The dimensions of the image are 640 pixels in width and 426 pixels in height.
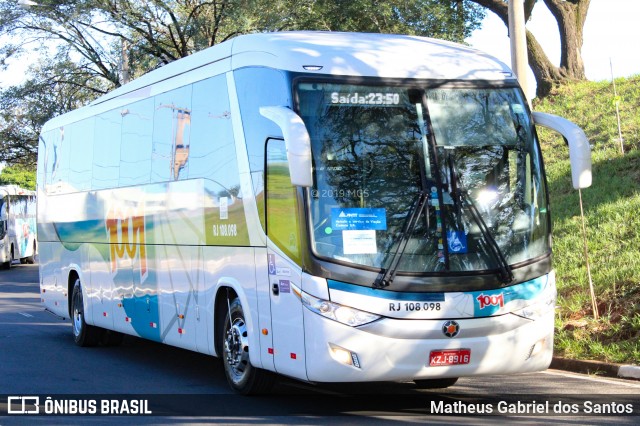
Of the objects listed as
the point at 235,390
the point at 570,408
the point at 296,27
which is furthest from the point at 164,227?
the point at 296,27

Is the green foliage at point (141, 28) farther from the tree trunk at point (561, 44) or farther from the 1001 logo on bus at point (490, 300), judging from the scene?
the 1001 logo on bus at point (490, 300)

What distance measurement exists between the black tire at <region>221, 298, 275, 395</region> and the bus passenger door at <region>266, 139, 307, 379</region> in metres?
0.76

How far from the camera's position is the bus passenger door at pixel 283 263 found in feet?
29.4

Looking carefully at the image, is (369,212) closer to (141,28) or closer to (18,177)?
(141,28)

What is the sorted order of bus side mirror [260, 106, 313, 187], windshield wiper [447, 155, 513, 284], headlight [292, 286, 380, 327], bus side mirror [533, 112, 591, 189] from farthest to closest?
bus side mirror [533, 112, 591, 189], windshield wiper [447, 155, 513, 284], headlight [292, 286, 380, 327], bus side mirror [260, 106, 313, 187]

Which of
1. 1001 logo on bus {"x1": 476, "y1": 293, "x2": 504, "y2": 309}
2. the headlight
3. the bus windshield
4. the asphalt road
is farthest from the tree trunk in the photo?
the headlight

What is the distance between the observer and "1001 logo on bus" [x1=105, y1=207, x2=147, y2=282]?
13266mm

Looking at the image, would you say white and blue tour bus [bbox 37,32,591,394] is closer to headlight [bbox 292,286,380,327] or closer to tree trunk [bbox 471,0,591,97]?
headlight [bbox 292,286,380,327]

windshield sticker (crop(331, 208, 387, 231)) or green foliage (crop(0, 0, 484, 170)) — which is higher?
green foliage (crop(0, 0, 484, 170))

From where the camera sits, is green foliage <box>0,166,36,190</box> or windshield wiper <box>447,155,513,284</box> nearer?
windshield wiper <box>447,155,513,284</box>

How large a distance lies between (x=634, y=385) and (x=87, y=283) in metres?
8.58

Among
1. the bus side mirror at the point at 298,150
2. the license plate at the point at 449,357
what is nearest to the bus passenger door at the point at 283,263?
the bus side mirror at the point at 298,150

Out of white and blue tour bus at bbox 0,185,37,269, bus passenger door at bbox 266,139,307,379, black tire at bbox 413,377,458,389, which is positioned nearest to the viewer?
bus passenger door at bbox 266,139,307,379

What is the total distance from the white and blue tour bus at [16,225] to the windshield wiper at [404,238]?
36.9 meters
